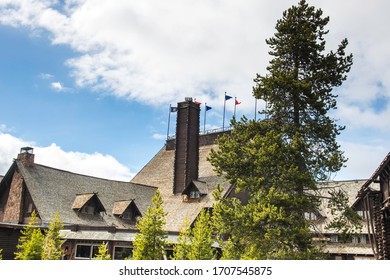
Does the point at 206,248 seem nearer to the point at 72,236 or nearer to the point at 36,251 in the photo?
the point at 36,251

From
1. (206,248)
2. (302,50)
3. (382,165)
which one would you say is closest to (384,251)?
(382,165)

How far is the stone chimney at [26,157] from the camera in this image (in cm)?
4078

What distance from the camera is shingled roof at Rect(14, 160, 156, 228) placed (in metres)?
38.3

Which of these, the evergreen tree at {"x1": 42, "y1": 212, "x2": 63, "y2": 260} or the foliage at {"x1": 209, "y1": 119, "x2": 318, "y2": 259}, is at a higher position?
the foliage at {"x1": 209, "y1": 119, "x2": 318, "y2": 259}

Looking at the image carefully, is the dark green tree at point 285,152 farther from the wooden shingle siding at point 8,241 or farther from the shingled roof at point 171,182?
the wooden shingle siding at point 8,241

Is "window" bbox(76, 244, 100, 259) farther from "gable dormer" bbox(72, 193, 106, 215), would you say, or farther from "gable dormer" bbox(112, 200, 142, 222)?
"gable dormer" bbox(112, 200, 142, 222)

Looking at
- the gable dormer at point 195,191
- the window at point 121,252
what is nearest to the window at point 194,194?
the gable dormer at point 195,191

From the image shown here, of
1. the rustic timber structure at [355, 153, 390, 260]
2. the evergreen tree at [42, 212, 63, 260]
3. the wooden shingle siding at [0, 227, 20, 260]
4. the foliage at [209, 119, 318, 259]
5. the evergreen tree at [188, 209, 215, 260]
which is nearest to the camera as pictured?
the foliage at [209, 119, 318, 259]

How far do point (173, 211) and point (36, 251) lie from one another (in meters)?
18.4

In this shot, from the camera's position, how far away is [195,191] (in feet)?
146

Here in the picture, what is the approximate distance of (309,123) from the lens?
2559 centimetres

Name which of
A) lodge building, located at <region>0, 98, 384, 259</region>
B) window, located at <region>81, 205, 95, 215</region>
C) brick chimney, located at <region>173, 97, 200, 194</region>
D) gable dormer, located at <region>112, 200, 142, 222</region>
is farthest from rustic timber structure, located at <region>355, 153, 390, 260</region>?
window, located at <region>81, 205, 95, 215</region>

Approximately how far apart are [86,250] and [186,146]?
18.3m

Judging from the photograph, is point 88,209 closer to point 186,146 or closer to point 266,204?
point 186,146
